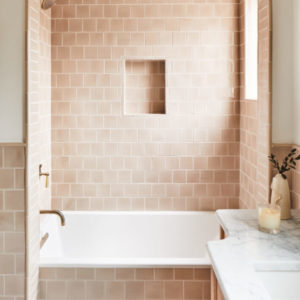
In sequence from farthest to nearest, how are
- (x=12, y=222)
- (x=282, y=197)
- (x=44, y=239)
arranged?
1. (x=44, y=239)
2. (x=12, y=222)
3. (x=282, y=197)

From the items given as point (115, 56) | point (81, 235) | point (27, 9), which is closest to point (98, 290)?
point (81, 235)

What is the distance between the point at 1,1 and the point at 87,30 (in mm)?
1396

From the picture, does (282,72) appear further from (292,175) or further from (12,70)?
(12,70)

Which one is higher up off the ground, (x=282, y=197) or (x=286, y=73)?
(x=286, y=73)

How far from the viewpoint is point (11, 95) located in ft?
9.46

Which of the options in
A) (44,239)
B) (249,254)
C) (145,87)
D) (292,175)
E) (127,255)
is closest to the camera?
(249,254)

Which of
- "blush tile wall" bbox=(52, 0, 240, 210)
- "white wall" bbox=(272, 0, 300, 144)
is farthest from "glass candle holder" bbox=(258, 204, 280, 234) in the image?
"blush tile wall" bbox=(52, 0, 240, 210)

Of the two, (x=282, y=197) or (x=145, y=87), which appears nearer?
(x=282, y=197)

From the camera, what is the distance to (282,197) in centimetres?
240

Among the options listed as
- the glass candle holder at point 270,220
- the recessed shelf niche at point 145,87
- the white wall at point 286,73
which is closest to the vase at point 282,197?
the glass candle holder at point 270,220

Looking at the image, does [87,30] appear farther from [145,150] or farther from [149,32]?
[145,150]

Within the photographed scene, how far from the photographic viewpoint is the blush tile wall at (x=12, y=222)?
2.90 m

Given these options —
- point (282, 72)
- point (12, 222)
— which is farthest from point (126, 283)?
point (282, 72)

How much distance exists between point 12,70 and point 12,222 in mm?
882
